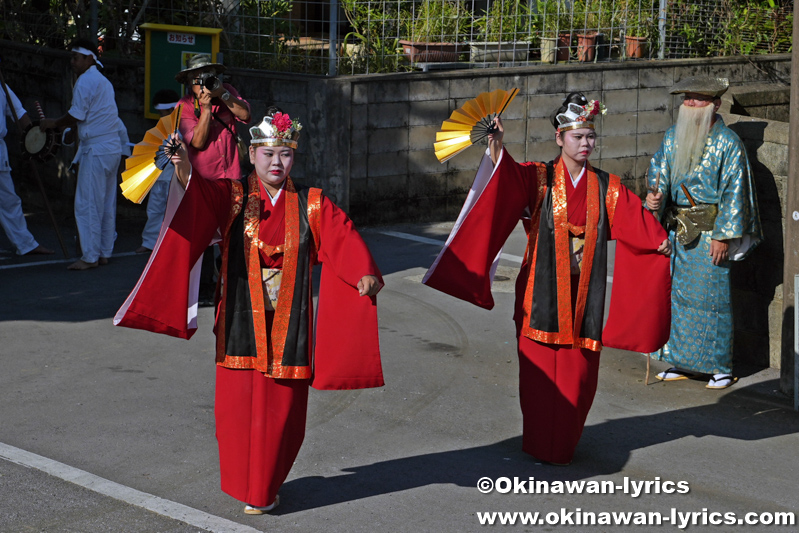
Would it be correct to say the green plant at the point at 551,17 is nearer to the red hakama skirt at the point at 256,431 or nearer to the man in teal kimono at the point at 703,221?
the man in teal kimono at the point at 703,221

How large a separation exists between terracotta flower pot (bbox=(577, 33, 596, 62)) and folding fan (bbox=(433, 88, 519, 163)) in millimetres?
8045

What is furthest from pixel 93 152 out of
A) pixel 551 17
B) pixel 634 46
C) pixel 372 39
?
pixel 634 46

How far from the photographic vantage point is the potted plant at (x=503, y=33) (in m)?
11.9

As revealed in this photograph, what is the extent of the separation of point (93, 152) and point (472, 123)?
534 cm

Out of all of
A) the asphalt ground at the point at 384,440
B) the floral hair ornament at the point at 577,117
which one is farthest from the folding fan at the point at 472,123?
the asphalt ground at the point at 384,440

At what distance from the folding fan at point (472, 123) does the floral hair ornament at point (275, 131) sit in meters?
0.79

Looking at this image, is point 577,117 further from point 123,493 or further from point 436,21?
point 436,21

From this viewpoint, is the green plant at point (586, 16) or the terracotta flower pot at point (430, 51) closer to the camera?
the terracotta flower pot at point (430, 51)

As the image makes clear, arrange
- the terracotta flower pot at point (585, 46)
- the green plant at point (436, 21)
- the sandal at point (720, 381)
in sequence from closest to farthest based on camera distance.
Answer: the sandal at point (720, 381) < the green plant at point (436, 21) < the terracotta flower pot at point (585, 46)

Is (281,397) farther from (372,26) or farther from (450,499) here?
(372,26)

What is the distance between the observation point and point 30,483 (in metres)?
4.88

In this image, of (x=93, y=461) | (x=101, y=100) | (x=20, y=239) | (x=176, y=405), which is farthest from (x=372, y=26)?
(x=93, y=461)

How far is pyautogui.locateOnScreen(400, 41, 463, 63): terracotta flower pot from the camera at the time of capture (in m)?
11.4

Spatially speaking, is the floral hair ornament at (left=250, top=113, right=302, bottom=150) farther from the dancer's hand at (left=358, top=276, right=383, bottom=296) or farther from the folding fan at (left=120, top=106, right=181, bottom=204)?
the dancer's hand at (left=358, top=276, right=383, bottom=296)
